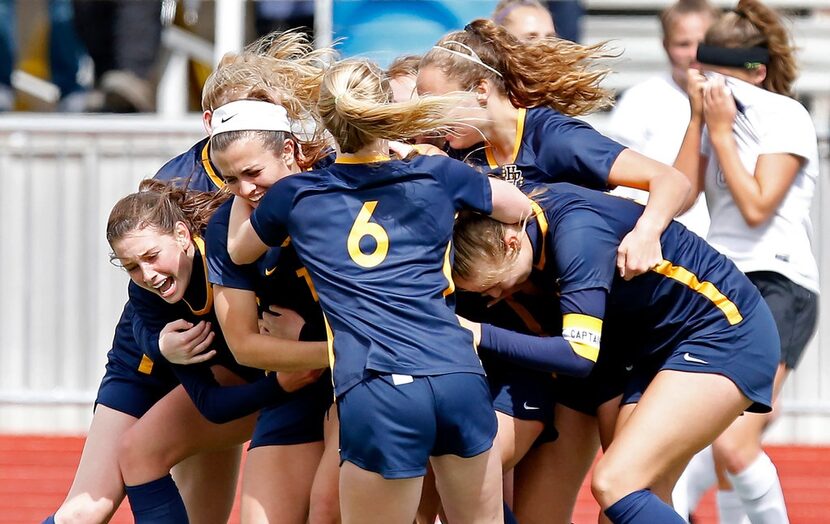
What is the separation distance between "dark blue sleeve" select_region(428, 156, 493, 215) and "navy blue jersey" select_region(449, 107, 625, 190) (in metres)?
0.38

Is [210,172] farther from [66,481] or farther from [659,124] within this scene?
[66,481]

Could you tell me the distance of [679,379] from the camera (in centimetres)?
369

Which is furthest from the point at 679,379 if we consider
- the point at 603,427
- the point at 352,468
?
the point at 352,468

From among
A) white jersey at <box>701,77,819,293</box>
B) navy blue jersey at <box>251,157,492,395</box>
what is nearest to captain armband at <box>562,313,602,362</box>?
navy blue jersey at <box>251,157,492,395</box>

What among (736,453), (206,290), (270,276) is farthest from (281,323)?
(736,453)

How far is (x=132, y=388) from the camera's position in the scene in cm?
429

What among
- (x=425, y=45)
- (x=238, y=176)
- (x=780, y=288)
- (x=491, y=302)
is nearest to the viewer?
(x=238, y=176)

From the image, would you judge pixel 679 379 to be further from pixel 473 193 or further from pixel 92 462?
pixel 92 462

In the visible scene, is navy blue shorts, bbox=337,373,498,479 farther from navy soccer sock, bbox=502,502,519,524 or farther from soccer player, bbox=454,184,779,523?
navy soccer sock, bbox=502,502,519,524

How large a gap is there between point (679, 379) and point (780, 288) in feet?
3.55

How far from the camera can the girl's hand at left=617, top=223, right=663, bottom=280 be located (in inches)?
140

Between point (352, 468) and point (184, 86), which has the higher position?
point (352, 468)

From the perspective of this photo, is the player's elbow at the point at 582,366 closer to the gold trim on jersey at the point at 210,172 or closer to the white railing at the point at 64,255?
the gold trim on jersey at the point at 210,172

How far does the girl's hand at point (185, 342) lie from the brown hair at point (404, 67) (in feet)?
3.22
